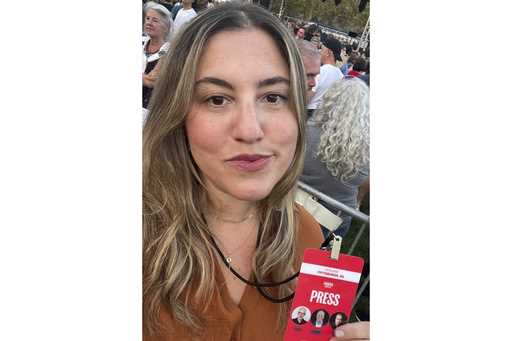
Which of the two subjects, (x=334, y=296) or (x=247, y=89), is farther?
(x=334, y=296)

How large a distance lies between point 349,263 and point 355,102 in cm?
52

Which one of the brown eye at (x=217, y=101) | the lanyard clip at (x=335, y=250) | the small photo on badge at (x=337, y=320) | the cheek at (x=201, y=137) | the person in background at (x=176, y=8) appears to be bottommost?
the small photo on badge at (x=337, y=320)

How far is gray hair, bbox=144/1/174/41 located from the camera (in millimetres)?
2012

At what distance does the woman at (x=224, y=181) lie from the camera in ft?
6.52

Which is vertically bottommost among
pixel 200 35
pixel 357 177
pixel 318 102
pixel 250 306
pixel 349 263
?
pixel 250 306

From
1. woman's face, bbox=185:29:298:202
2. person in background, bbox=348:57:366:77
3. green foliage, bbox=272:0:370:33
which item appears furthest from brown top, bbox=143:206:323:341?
green foliage, bbox=272:0:370:33

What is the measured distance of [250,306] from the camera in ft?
6.84

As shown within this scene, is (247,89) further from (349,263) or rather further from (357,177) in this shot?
(349,263)

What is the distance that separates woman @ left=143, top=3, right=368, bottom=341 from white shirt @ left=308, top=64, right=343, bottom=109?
0.05 meters

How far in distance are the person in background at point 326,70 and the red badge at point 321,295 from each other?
19.2 inches

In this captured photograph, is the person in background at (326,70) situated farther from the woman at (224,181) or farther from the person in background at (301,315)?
the person in background at (301,315)

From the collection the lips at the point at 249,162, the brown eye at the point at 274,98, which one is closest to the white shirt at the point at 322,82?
the brown eye at the point at 274,98

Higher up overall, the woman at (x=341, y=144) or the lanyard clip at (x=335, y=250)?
the woman at (x=341, y=144)
